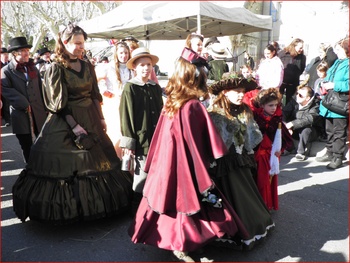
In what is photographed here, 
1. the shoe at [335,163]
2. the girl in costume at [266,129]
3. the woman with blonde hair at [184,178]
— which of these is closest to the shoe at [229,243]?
the woman with blonde hair at [184,178]

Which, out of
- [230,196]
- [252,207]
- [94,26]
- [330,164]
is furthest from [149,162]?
[94,26]

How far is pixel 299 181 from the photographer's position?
16.5 feet

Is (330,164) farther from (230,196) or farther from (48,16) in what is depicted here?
(48,16)

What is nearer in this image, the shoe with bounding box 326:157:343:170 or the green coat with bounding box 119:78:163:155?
the green coat with bounding box 119:78:163:155

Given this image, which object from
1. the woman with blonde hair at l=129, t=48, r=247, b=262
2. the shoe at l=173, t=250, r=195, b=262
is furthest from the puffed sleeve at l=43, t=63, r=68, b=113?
the shoe at l=173, t=250, r=195, b=262

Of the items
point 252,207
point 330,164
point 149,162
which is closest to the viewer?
point 149,162

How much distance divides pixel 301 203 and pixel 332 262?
1286mm

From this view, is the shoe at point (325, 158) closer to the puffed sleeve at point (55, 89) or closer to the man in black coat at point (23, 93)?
the puffed sleeve at point (55, 89)

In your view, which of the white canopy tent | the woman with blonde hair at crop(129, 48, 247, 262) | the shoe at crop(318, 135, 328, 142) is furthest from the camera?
the white canopy tent

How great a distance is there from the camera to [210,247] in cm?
313

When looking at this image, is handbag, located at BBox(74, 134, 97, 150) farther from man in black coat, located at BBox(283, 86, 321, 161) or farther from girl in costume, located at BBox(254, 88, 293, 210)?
man in black coat, located at BBox(283, 86, 321, 161)

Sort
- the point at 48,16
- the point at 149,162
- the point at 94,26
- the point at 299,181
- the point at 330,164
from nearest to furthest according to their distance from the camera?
the point at 149,162 → the point at 299,181 → the point at 330,164 → the point at 94,26 → the point at 48,16

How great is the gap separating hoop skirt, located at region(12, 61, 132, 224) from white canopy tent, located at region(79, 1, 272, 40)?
4.34 meters

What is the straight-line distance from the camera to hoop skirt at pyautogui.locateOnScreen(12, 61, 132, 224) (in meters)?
3.26
